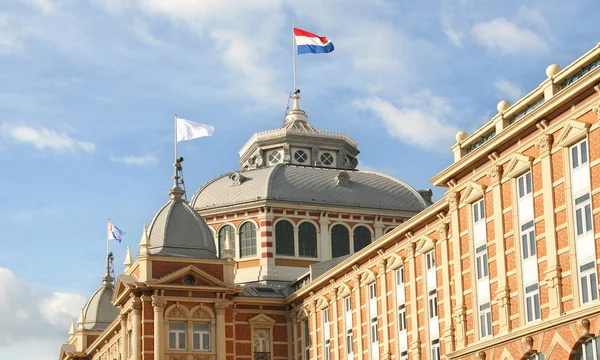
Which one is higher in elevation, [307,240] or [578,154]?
[307,240]

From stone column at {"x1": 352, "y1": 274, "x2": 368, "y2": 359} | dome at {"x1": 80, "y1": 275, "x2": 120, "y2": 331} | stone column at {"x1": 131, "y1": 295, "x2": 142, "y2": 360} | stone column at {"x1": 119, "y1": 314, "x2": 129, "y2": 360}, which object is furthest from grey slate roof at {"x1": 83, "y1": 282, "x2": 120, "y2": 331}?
stone column at {"x1": 352, "y1": 274, "x2": 368, "y2": 359}

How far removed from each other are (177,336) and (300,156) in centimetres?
2507

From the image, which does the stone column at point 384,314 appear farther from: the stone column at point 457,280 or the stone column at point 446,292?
the stone column at point 457,280

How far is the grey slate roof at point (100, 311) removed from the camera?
102 meters

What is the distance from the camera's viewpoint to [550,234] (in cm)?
4531

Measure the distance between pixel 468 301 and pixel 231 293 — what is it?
2800cm

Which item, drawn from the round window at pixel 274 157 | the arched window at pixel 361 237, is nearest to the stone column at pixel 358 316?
the arched window at pixel 361 237

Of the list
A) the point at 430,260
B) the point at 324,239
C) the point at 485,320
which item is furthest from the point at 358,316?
the point at 324,239

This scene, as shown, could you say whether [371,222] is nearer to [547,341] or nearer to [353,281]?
[353,281]

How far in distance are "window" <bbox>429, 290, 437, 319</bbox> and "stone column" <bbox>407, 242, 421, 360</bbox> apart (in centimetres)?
145

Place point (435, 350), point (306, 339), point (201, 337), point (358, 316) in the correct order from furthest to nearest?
point (306, 339), point (201, 337), point (358, 316), point (435, 350)

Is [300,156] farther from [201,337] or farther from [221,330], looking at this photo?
[201,337]

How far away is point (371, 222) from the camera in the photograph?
3541 inches

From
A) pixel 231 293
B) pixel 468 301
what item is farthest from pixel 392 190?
pixel 468 301
